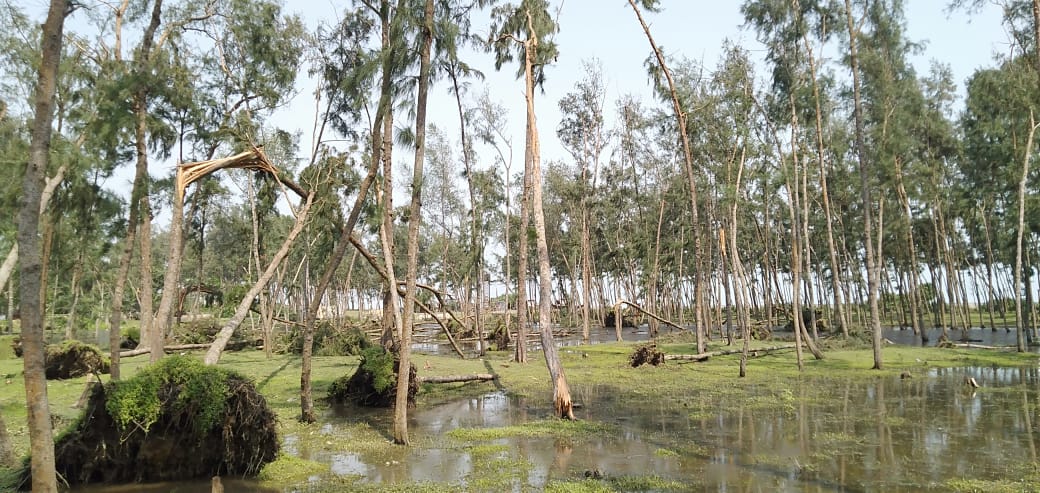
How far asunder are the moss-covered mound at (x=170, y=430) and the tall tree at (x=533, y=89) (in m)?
5.85

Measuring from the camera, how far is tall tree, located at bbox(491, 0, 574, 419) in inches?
487

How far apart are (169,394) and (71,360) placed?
12.6 m

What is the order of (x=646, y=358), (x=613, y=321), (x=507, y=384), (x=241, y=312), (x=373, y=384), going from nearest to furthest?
(x=241, y=312), (x=373, y=384), (x=507, y=384), (x=646, y=358), (x=613, y=321)

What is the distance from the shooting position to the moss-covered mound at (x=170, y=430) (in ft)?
24.6

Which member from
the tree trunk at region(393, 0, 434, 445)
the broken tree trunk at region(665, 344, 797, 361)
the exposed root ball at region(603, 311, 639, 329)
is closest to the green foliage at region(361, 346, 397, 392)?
the tree trunk at region(393, 0, 434, 445)

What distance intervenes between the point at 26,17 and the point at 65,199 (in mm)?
5643

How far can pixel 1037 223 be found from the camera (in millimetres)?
29312

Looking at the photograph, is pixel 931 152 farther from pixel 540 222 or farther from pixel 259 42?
pixel 259 42

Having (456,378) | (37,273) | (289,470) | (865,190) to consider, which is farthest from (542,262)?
(865,190)

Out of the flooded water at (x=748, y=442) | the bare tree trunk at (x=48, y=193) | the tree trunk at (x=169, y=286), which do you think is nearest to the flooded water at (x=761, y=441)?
the flooded water at (x=748, y=442)

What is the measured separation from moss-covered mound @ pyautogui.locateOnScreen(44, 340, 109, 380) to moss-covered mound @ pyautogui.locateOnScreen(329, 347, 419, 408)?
7709mm

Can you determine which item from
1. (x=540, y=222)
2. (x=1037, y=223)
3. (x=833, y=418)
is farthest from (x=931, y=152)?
(x=540, y=222)

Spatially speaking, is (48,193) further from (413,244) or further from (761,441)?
(761,441)

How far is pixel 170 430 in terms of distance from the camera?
7891mm
